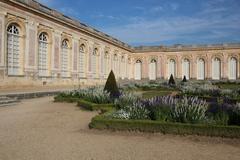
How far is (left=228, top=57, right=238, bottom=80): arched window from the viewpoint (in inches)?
1454

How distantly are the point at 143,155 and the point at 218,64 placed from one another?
118ft

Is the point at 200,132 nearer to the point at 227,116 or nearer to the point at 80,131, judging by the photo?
the point at 227,116

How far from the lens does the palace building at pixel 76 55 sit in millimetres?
17078

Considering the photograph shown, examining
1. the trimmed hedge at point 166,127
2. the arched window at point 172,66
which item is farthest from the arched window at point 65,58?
the arched window at point 172,66

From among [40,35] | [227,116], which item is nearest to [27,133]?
[227,116]

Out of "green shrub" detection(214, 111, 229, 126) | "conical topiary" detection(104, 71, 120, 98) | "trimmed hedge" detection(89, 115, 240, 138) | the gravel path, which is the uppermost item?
"conical topiary" detection(104, 71, 120, 98)

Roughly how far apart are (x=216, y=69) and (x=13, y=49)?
28965mm

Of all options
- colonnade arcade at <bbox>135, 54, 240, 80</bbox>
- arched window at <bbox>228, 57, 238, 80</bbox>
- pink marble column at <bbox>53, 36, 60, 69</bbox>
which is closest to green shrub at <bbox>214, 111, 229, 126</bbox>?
pink marble column at <bbox>53, 36, 60, 69</bbox>

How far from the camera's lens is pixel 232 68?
122 ft

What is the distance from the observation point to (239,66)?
36.7 metres

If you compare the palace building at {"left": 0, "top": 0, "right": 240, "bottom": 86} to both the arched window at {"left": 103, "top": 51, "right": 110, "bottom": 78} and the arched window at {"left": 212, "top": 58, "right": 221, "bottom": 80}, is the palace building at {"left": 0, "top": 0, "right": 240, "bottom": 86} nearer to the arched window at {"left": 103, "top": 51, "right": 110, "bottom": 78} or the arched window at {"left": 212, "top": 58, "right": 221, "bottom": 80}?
the arched window at {"left": 212, "top": 58, "right": 221, "bottom": 80}

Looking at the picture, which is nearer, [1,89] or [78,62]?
[1,89]

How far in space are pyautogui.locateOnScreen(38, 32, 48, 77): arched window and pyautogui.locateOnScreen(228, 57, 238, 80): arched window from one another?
26098 mm

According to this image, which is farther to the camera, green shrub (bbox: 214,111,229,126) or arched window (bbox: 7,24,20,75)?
arched window (bbox: 7,24,20,75)
